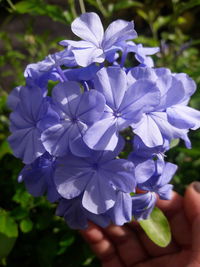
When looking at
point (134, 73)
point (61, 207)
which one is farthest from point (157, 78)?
point (61, 207)

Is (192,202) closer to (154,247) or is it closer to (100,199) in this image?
(154,247)

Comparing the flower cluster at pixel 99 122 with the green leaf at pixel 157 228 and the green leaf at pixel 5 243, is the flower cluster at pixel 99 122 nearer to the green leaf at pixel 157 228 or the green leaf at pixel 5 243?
the green leaf at pixel 157 228

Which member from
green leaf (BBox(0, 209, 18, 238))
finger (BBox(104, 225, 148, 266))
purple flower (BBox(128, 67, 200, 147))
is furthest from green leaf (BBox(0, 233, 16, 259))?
purple flower (BBox(128, 67, 200, 147))

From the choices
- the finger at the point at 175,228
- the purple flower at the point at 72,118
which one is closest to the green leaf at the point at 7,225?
the purple flower at the point at 72,118

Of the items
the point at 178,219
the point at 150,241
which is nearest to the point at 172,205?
the point at 178,219

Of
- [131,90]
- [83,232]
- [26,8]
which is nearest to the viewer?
[131,90]

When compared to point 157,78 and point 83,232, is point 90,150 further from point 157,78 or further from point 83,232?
point 83,232

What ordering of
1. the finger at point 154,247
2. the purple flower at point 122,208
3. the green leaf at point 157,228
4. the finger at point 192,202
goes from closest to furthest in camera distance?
the purple flower at point 122,208, the green leaf at point 157,228, the finger at point 192,202, the finger at point 154,247
